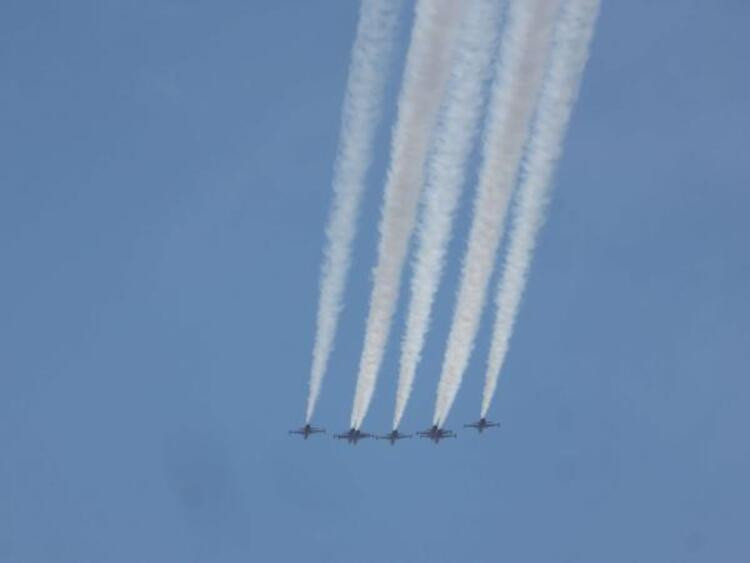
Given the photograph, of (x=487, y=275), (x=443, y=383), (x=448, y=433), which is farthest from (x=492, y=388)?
(x=448, y=433)

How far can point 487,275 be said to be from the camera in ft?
173

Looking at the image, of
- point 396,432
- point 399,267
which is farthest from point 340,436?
point 399,267

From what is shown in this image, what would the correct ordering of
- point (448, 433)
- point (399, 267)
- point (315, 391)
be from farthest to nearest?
point (448, 433) → point (315, 391) → point (399, 267)

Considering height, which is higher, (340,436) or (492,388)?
(492,388)

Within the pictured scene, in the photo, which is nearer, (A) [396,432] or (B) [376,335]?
(B) [376,335]

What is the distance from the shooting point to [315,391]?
56250mm

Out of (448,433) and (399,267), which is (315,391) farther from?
(448,433)

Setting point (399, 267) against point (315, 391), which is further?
point (315, 391)

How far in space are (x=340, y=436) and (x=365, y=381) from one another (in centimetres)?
1264

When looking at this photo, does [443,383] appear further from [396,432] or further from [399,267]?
[396,432]

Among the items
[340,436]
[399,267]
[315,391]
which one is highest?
[399,267]

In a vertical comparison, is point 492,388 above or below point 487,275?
below

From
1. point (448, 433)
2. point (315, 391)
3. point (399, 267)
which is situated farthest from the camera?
point (448, 433)

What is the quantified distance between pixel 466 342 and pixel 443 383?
207 centimetres
